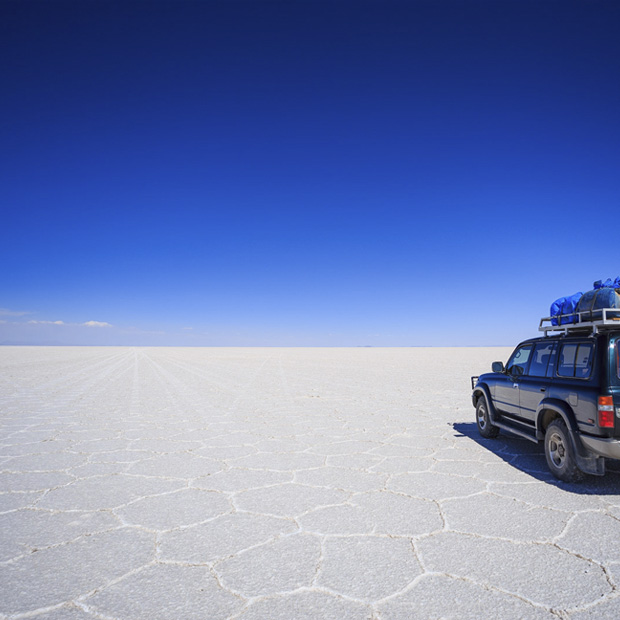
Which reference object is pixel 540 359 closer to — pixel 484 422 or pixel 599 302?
pixel 599 302

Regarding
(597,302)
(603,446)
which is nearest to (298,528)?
(603,446)

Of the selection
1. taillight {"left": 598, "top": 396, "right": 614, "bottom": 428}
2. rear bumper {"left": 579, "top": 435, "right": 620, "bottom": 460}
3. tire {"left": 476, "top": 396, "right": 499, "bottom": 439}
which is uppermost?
taillight {"left": 598, "top": 396, "right": 614, "bottom": 428}

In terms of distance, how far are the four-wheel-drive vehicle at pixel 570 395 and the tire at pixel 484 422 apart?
0.32m

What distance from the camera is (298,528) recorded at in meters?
3.50

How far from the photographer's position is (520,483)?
14.9ft

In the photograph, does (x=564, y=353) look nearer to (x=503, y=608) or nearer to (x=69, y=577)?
(x=503, y=608)

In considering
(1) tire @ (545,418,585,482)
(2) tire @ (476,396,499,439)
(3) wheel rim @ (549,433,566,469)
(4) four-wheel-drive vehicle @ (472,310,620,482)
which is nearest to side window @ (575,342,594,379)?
(4) four-wheel-drive vehicle @ (472,310,620,482)

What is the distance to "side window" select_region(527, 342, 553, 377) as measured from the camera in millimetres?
5348

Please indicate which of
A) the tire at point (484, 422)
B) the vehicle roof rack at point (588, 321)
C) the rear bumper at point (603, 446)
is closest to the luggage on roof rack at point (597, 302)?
the vehicle roof rack at point (588, 321)

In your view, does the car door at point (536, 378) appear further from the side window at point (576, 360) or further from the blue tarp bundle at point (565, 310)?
the blue tarp bundle at point (565, 310)

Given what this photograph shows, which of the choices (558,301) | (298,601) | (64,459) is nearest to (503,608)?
(298,601)

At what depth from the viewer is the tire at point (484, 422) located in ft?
21.5

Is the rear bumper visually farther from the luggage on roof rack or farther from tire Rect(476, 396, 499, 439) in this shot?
tire Rect(476, 396, 499, 439)

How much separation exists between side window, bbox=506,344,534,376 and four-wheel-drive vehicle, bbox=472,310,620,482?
0.05 feet
